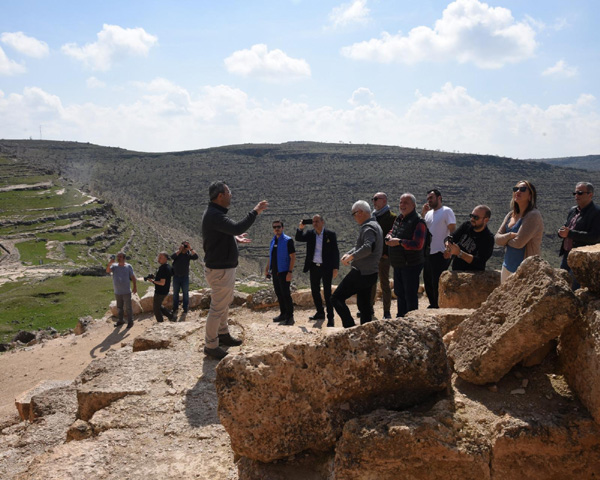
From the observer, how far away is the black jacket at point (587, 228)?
5078 mm

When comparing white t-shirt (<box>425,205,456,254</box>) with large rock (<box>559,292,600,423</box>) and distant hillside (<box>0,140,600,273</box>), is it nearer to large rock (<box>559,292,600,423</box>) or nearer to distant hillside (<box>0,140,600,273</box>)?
large rock (<box>559,292,600,423</box>)

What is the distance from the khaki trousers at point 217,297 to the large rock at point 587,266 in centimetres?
338

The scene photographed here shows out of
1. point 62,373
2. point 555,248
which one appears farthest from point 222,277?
point 555,248

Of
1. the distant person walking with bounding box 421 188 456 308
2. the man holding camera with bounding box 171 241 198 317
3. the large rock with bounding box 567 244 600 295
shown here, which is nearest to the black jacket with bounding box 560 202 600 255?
the distant person walking with bounding box 421 188 456 308

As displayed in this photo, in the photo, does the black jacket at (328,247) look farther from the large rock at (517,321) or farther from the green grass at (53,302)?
the green grass at (53,302)

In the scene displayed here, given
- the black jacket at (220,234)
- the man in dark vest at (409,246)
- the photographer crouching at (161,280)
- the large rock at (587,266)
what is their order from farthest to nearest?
the photographer crouching at (161,280)
the man in dark vest at (409,246)
the black jacket at (220,234)
the large rock at (587,266)

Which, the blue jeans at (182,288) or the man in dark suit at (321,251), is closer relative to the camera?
the man in dark suit at (321,251)

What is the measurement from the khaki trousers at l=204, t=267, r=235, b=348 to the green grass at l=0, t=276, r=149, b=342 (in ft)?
37.7

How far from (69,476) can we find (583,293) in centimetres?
363

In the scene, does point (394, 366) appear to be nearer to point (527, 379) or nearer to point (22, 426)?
point (527, 379)

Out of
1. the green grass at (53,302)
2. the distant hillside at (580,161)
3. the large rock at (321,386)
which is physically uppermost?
the distant hillside at (580,161)

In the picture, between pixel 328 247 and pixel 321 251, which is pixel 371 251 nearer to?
pixel 328 247

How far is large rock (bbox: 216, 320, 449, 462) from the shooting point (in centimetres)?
277

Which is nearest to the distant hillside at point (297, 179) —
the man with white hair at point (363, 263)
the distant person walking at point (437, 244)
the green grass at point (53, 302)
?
the green grass at point (53, 302)
